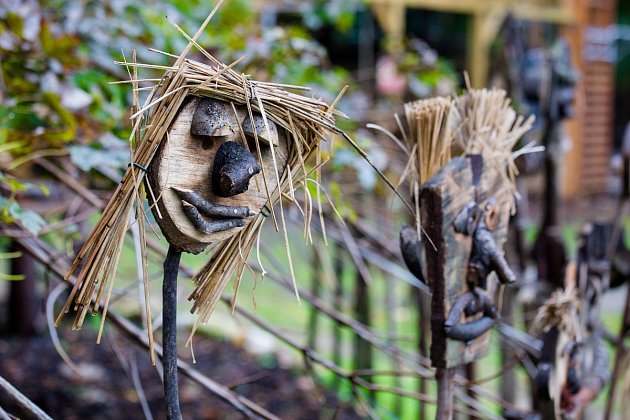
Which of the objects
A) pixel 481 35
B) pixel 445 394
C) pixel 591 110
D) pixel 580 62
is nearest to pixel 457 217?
pixel 445 394

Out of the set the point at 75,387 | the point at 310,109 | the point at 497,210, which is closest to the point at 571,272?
the point at 497,210

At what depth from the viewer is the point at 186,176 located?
770 millimetres

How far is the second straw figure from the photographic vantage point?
0.99 metres

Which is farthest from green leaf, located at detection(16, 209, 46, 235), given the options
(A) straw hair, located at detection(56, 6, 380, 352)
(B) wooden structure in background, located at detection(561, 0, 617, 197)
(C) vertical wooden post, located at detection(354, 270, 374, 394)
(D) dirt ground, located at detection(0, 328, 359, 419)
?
(B) wooden structure in background, located at detection(561, 0, 617, 197)

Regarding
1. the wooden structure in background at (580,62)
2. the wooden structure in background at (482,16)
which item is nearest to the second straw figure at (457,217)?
the wooden structure in background at (482,16)

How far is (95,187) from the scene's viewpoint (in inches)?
Answer: 73.0

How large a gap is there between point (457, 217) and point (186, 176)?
1.33 feet

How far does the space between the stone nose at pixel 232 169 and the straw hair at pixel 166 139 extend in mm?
20

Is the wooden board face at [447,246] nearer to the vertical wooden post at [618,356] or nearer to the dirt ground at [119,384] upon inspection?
the vertical wooden post at [618,356]

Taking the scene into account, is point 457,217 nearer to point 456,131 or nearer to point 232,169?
point 456,131

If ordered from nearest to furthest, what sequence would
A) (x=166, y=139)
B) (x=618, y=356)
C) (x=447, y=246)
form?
1. (x=166, y=139)
2. (x=447, y=246)
3. (x=618, y=356)

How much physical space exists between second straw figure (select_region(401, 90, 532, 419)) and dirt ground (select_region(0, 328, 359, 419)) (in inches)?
53.3

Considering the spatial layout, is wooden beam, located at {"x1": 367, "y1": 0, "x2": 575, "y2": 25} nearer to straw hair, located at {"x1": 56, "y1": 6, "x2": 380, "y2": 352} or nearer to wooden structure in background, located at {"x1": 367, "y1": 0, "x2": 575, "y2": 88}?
wooden structure in background, located at {"x1": 367, "y1": 0, "x2": 575, "y2": 88}

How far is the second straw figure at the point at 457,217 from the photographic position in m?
0.99
